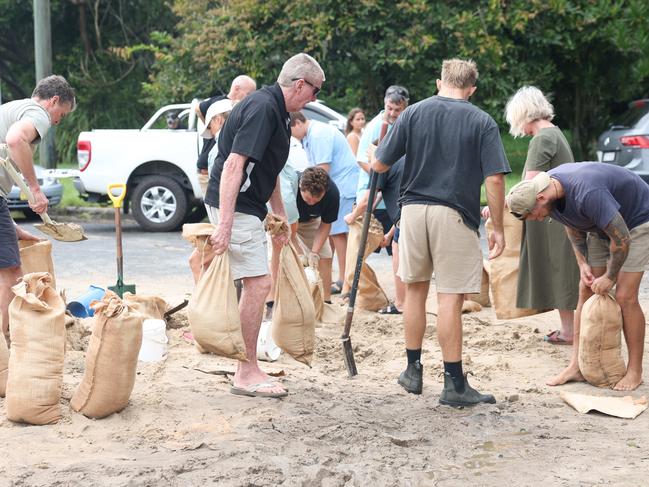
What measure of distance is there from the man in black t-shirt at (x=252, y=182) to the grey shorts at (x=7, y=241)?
1.38 m

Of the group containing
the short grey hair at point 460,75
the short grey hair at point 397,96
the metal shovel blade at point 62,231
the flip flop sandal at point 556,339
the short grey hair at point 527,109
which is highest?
the short grey hair at point 460,75

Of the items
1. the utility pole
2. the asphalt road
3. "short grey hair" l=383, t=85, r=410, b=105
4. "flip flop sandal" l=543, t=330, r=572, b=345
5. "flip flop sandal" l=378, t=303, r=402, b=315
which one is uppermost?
the utility pole

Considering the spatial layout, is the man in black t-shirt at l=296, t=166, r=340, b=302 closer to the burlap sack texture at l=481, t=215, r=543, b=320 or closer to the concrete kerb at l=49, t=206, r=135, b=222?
the burlap sack texture at l=481, t=215, r=543, b=320

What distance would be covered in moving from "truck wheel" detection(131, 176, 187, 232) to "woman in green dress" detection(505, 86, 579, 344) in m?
7.66

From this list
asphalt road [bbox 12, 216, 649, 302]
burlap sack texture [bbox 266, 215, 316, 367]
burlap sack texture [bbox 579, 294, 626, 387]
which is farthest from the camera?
asphalt road [bbox 12, 216, 649, 302]

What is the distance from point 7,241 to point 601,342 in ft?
12.0

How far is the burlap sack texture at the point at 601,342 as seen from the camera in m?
6.08

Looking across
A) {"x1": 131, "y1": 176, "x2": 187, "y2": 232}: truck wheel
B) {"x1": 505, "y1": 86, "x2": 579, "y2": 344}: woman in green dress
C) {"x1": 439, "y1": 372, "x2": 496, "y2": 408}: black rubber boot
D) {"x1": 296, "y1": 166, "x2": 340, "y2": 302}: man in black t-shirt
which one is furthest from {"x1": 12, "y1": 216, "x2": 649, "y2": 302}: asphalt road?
{"x1": 439, "y1": 372, "x2": 496, "y2": 408}: black rubber boot

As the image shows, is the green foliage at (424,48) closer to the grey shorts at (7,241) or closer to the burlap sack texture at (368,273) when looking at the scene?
the burlap sack texture at (368,273)

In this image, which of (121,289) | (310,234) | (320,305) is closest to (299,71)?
(320,305)

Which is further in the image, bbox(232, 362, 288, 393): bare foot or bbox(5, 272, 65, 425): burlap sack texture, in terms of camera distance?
bbox(232, 362, 288, 393): bare foot

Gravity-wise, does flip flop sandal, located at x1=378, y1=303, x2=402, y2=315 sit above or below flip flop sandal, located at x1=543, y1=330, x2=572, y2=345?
below

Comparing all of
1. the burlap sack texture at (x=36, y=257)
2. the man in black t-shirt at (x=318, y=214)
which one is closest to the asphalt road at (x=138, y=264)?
the man in black t-shirt at (x=318, y=214)

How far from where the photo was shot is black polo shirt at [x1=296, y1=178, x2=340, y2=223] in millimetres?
8516
